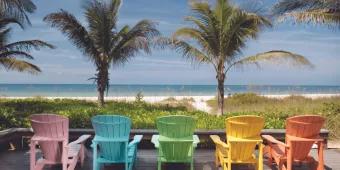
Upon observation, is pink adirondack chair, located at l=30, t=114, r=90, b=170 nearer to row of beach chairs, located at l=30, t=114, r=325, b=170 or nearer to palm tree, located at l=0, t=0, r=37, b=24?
row of beach chairs, located at l=30, t=114, r=325, b=170

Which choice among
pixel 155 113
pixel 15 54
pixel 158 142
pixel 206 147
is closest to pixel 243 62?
pixel 155 113

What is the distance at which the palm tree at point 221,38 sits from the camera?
1225 centimetres

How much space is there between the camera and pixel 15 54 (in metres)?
17.0

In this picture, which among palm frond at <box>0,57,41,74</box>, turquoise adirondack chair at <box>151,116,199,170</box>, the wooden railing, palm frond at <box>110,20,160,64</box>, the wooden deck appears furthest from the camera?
palm frond at <box>0,57,41,74</box>

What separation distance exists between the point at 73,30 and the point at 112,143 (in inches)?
339


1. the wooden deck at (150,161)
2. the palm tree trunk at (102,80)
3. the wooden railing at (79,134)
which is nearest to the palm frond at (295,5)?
the palm tree trunk at (102,80)

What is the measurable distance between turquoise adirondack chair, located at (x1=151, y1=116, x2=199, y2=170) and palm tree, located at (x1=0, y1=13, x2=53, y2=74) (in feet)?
35.2

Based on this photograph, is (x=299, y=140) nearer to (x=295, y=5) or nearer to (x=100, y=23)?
(x=295, y=5)

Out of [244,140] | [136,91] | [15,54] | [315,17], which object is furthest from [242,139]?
[136,91]

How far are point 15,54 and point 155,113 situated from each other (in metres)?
7.25

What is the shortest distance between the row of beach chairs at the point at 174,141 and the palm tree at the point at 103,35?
785 centimetres

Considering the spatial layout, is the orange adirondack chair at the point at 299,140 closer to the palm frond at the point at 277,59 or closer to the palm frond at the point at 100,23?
the palm frond at the point at 277,59

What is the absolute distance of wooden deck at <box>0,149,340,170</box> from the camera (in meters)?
7.25

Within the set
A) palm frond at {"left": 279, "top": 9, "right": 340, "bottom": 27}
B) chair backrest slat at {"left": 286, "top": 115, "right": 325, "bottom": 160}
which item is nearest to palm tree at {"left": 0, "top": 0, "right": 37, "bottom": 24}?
palm frond at {"left": 279, "top": 9, "right": 340, "bottom": 27}
